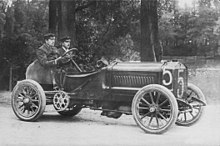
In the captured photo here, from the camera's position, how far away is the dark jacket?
7270 mm

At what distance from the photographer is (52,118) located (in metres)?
7.58

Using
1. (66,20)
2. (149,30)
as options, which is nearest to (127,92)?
(149,30)

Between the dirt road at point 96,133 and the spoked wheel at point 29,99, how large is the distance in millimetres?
163

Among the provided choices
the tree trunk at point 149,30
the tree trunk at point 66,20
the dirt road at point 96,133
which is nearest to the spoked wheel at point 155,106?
the dirt road at point 96,133

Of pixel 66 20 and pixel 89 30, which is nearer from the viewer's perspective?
pixel 66 20

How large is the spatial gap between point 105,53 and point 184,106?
10087 millimetres

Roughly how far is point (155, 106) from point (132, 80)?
0.65 metres

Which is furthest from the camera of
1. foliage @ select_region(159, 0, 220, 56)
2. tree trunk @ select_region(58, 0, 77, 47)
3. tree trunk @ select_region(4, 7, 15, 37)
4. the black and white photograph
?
tree trunk @ select_region(4, 7, 15, 37)

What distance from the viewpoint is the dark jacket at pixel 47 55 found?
7.27 meters

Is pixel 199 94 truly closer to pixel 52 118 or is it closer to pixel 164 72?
pixel 164 72

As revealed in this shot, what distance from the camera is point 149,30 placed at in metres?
10.3

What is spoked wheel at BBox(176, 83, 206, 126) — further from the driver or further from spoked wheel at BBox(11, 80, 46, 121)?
spoked wheel at BBox(11, 80, 46, 121)

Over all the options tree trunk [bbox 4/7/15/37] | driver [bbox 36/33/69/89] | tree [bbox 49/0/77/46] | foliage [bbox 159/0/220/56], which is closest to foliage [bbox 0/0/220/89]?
tree trunk [bbox 4/7/15/37]

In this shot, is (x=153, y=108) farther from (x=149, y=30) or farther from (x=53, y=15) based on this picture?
(x=53, y=15)
